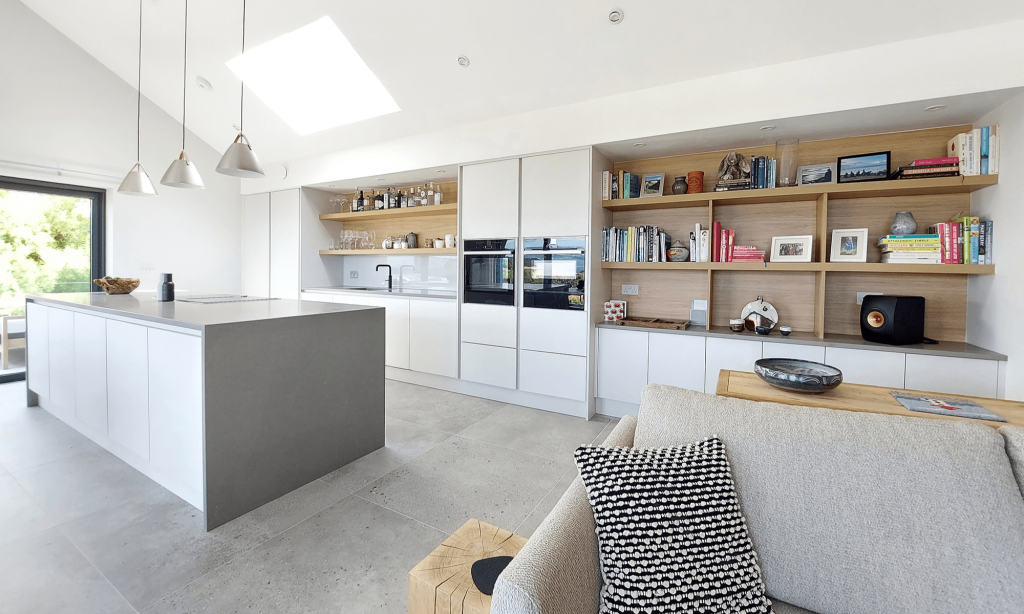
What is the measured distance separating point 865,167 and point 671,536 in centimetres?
317

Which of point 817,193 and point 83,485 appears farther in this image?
point 817,193

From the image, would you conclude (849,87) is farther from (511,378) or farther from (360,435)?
(360,435)

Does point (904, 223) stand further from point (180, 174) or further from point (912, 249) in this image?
point (180, 174)

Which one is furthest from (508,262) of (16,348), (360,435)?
(16,348)

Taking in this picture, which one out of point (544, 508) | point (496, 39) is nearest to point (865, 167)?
point (496, 39)

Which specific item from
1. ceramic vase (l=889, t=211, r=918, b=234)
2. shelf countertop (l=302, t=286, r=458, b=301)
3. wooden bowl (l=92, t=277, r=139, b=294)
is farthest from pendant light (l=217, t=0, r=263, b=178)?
ceramic vase (l=889, t=211, r=918, b=234)

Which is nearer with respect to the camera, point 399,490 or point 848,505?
point 848,505

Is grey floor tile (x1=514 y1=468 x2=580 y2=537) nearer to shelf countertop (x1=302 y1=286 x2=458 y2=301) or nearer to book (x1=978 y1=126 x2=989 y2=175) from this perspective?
shelf countertop (x1=302 y1=286 x2=458 y2=301)

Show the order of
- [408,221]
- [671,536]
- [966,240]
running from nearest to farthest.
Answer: [671,536], [966,240], [408,221]

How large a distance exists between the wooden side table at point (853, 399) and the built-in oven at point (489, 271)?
232 centimetres

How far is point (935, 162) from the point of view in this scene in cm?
275

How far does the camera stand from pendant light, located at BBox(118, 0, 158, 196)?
131 inches

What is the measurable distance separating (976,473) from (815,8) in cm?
255

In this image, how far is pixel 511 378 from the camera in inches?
156
